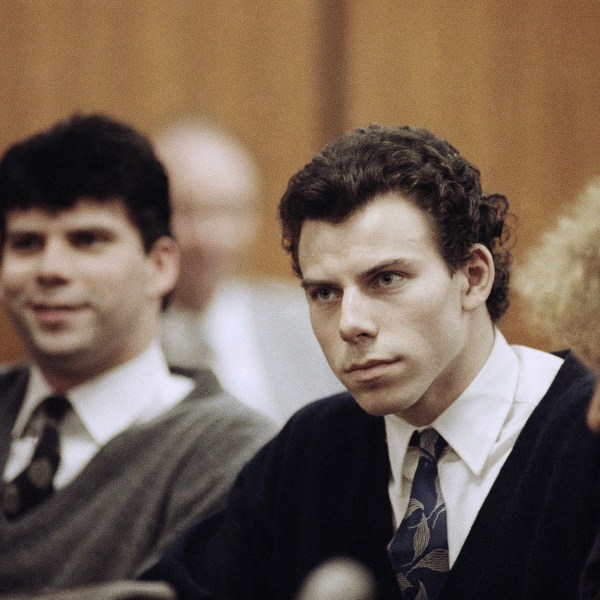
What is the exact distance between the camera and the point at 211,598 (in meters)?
1.44

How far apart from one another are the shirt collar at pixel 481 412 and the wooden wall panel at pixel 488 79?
1.63m

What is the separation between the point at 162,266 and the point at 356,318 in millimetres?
790

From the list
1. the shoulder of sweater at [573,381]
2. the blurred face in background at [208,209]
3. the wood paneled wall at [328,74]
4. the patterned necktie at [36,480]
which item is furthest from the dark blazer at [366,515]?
the wood paneled wall at [328,74]

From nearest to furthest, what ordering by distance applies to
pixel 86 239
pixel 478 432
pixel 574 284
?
pixel 574 284, pixel 478 432, pixel 86 239

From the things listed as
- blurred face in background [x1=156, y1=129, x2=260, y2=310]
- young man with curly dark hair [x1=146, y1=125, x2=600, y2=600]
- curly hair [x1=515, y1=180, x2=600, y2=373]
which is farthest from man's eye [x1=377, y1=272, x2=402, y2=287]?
blurred face in background [x1=156, y1=129, x2=260, y2=310]

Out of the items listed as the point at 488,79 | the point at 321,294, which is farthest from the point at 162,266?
the point at 488,79

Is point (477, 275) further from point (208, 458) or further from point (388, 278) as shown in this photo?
point (208, 458)

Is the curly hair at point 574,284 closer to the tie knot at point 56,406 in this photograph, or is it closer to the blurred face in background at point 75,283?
the blurred face in background at point 75,283

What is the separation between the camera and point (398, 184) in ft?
4.14

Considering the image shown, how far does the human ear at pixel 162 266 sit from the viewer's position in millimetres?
1930

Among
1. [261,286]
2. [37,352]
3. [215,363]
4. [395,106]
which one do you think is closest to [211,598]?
[37,352]

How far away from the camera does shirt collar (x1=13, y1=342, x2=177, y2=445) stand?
1.86 meters

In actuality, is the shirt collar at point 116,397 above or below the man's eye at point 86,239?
below

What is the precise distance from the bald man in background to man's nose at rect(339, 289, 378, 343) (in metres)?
1.42
